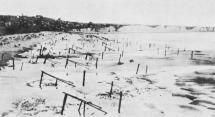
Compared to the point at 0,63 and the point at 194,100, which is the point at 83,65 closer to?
the point at 0,63

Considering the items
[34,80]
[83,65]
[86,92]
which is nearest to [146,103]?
[86,92]

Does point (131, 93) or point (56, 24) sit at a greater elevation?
point (56, 24)

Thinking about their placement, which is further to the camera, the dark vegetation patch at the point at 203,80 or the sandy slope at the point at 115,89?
the dark vegetation patch at the point at 203,80

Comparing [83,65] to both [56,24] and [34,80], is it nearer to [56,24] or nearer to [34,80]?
[34,80]

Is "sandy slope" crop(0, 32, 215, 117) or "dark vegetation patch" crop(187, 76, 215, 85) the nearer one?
"sandy slope" crop(0, 32, 215, 117)

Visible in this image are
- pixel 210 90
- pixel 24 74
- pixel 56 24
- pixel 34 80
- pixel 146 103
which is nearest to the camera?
pixel 146 103

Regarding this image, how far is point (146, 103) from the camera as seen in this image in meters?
26.6

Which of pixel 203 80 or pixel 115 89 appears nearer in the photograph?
pixel 115 89

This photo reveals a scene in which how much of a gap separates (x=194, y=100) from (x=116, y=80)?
29.9 ft

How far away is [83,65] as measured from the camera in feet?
144

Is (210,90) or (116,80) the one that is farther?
(116,80)

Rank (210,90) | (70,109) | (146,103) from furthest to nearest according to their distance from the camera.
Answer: (210,90), (146,103), (70,109)

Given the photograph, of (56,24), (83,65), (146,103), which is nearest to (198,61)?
(83,65)

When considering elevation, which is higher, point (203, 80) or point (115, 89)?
point (203, 80)
